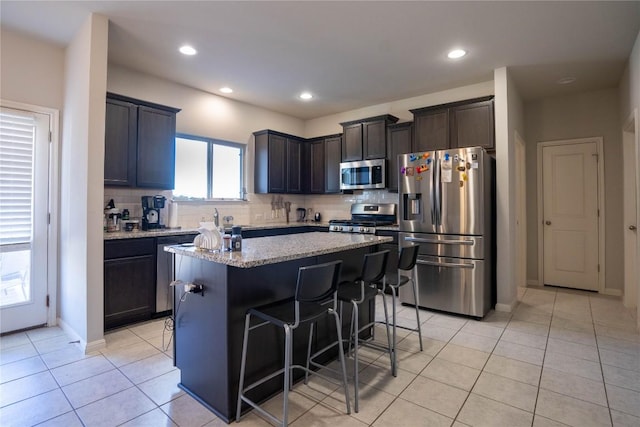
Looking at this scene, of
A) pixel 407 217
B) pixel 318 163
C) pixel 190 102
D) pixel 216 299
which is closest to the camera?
pixel 216 299

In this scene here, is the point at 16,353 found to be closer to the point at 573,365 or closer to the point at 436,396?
the point at 436,396

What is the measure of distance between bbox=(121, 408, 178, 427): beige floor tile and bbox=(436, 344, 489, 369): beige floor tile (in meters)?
1.97

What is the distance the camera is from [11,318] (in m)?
3.04

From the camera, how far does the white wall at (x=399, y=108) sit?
429cm

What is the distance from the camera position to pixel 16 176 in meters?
3.02

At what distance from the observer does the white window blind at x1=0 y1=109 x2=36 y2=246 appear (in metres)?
2.96

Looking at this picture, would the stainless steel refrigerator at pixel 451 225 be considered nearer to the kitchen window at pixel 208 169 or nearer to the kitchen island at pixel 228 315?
the kitchen island at pixel 228 315

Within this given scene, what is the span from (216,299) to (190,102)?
3379 millimetres

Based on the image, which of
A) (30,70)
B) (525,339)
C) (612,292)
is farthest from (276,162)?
(612,292)

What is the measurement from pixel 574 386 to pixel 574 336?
42.0 inches

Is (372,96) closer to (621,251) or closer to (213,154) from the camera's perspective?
(213,154)

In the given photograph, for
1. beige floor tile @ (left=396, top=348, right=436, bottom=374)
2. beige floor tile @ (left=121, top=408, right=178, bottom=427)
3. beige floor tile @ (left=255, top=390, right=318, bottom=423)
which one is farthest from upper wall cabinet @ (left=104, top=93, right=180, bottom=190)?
beige floor tile @ (left=396, top=348, right=436, bottom=374)

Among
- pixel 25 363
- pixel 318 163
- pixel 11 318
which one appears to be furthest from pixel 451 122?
pixel 11 318

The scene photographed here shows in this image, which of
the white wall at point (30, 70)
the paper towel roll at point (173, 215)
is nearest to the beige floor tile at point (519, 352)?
the paper towel roll at point (173, 215)
